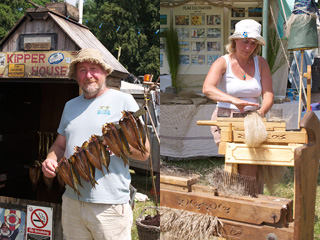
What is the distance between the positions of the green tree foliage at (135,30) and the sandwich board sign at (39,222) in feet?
4.42

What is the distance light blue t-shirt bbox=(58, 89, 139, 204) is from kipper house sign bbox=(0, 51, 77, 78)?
0.65 m

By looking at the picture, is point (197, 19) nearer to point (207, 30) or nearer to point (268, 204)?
point (207, 30)

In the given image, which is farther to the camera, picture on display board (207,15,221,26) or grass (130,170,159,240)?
grass (130,170,159,240)

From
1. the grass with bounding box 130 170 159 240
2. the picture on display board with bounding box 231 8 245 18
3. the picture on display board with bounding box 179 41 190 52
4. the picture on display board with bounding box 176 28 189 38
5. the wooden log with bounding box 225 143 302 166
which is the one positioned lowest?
the grass with bounding box 130 170 159 240

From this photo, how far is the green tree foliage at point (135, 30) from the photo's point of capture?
3.26 metres

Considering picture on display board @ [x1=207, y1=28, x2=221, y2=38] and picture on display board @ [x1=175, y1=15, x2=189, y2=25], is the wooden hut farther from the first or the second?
picture on display board @ [x1=207, y1=28, x2=221, y2=38]

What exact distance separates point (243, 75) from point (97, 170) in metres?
0.78

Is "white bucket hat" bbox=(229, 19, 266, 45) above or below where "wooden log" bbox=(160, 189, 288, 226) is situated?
above

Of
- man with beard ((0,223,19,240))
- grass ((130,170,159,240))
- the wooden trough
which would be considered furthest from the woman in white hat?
grass ((130,170,159,240))

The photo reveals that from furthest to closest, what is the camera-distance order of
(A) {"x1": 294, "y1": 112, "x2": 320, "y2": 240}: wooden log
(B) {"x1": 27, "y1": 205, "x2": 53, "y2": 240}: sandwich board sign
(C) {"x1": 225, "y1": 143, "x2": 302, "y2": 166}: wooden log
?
(B) {"x1": 27, "y1": 205, "x2": 53, "y2": 240}: sandwich board sign → (C) {"x1": 225, "y1": 143, "x2": 302, "y2": 166}: wooden log → (A) {"x1": 294, "y1": 112, "x2": 320, "y2": 240}: wooden log

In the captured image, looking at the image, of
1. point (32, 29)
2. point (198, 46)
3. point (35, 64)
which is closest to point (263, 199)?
point (198, 46)

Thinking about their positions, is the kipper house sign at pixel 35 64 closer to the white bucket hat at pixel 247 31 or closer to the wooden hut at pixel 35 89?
the wooden hut at pixel 35 89

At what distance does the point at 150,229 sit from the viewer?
253 centimetres

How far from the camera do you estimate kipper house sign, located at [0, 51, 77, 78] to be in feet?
7.25
